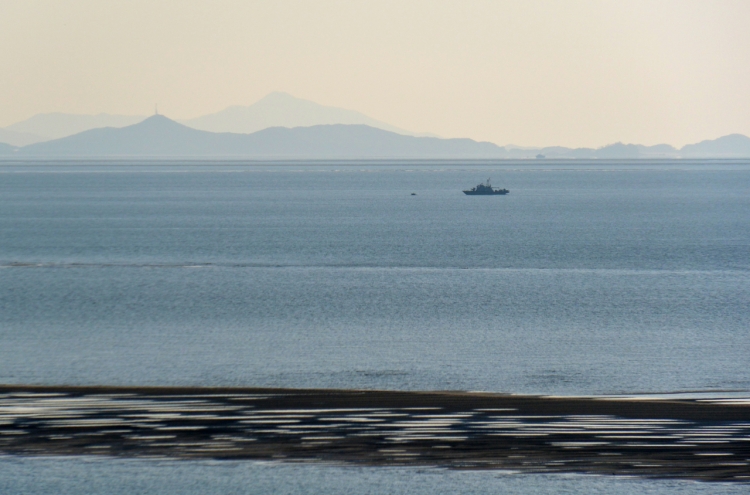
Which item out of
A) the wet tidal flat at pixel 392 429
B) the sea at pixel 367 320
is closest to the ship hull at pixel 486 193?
the sea at pixel 367 320

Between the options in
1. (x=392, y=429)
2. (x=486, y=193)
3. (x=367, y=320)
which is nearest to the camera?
(x=392, y=429)

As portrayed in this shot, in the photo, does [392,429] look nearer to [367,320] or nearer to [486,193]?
[367,320]

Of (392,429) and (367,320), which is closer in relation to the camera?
(392,429)

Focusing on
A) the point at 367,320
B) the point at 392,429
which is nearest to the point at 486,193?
the point at 367,320

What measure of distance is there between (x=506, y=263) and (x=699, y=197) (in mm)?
127623

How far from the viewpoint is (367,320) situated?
39.7m

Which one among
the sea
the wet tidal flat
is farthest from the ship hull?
the wet tidal flat

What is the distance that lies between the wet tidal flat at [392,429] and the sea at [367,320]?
628 mm

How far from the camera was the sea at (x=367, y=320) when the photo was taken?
59.0 feet

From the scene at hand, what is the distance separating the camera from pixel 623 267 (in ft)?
206

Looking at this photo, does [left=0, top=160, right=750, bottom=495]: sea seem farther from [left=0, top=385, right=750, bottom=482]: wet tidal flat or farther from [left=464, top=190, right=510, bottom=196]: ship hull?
[left=464, top=190, right=510, bottom=196]: ship hull

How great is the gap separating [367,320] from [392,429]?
62.7 feet

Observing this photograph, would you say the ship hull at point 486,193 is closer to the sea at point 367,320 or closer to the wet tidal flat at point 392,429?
the sea at point 367,320

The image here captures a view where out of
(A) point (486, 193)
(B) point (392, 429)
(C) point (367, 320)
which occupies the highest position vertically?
(B) point (392, 429)
